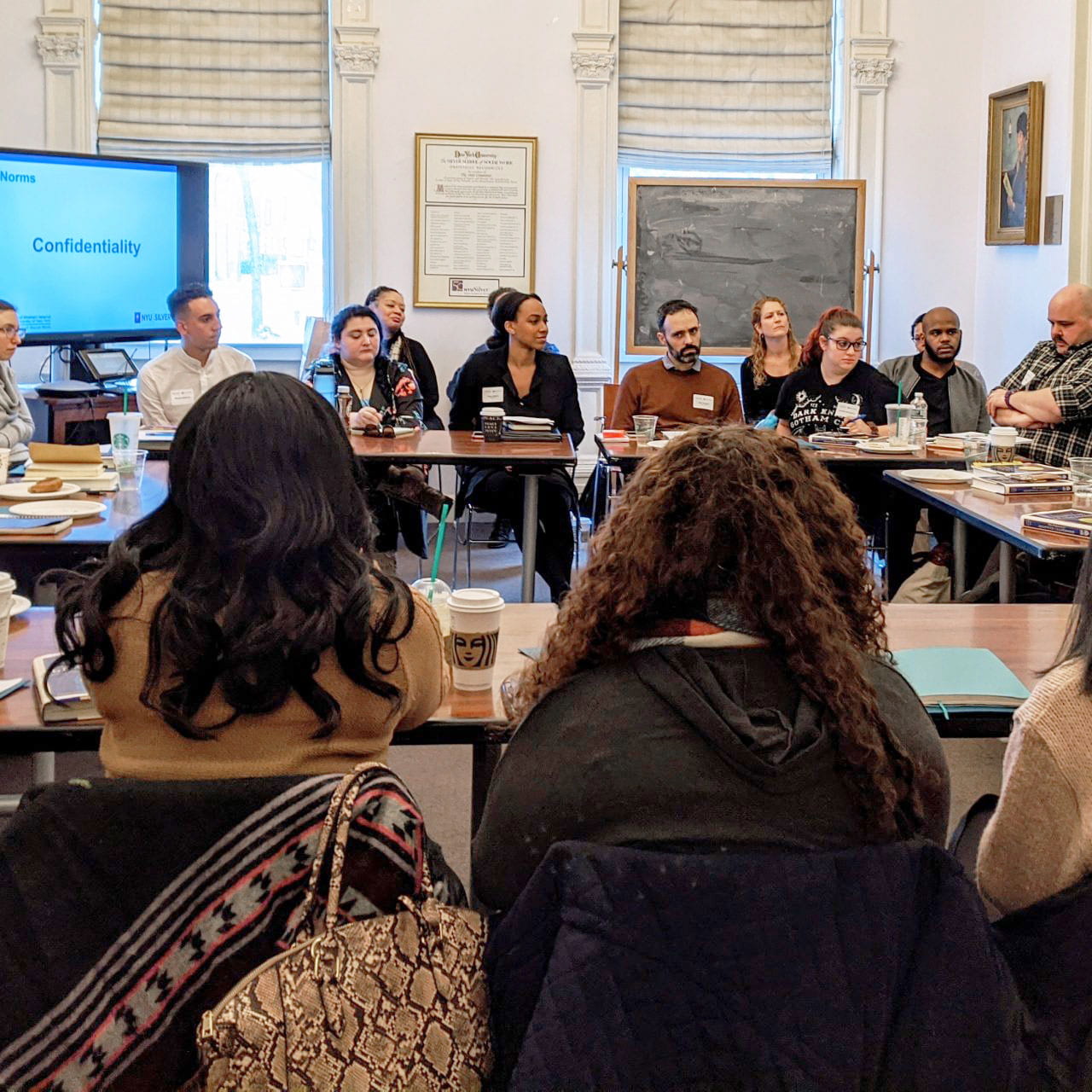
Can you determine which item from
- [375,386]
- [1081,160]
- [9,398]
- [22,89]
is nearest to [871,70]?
[1081,160]

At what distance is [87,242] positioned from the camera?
6.95 meters

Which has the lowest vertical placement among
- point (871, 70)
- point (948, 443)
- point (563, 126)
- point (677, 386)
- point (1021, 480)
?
point (1021, 480)

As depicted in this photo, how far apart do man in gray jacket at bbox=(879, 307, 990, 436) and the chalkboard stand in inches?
41.6

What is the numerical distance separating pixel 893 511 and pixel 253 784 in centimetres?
464

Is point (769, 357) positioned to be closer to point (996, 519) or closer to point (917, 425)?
point (917, 425)

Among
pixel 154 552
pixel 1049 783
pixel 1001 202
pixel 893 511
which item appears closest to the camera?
pixel 1049 783

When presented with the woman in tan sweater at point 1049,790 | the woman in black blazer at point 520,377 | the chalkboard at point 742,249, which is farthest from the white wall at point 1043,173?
the woman in tan sweater at point 1049,790

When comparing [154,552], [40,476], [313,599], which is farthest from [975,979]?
[40,476]

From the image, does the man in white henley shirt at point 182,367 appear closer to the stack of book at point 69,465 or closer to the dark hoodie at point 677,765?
the stack of book at point 69,465

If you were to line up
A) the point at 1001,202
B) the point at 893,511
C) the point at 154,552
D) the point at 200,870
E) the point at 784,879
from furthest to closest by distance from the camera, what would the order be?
the point at 1001,202, the point at 893,511, the point at 154,552, the point at 200,870, the point at 784,879

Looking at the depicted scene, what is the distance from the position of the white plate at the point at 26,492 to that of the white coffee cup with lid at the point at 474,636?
2.03 metres

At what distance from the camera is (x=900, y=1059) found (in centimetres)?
121

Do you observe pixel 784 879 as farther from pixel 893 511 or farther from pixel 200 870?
pixel 893 511

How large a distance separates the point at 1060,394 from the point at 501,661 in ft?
11.0
